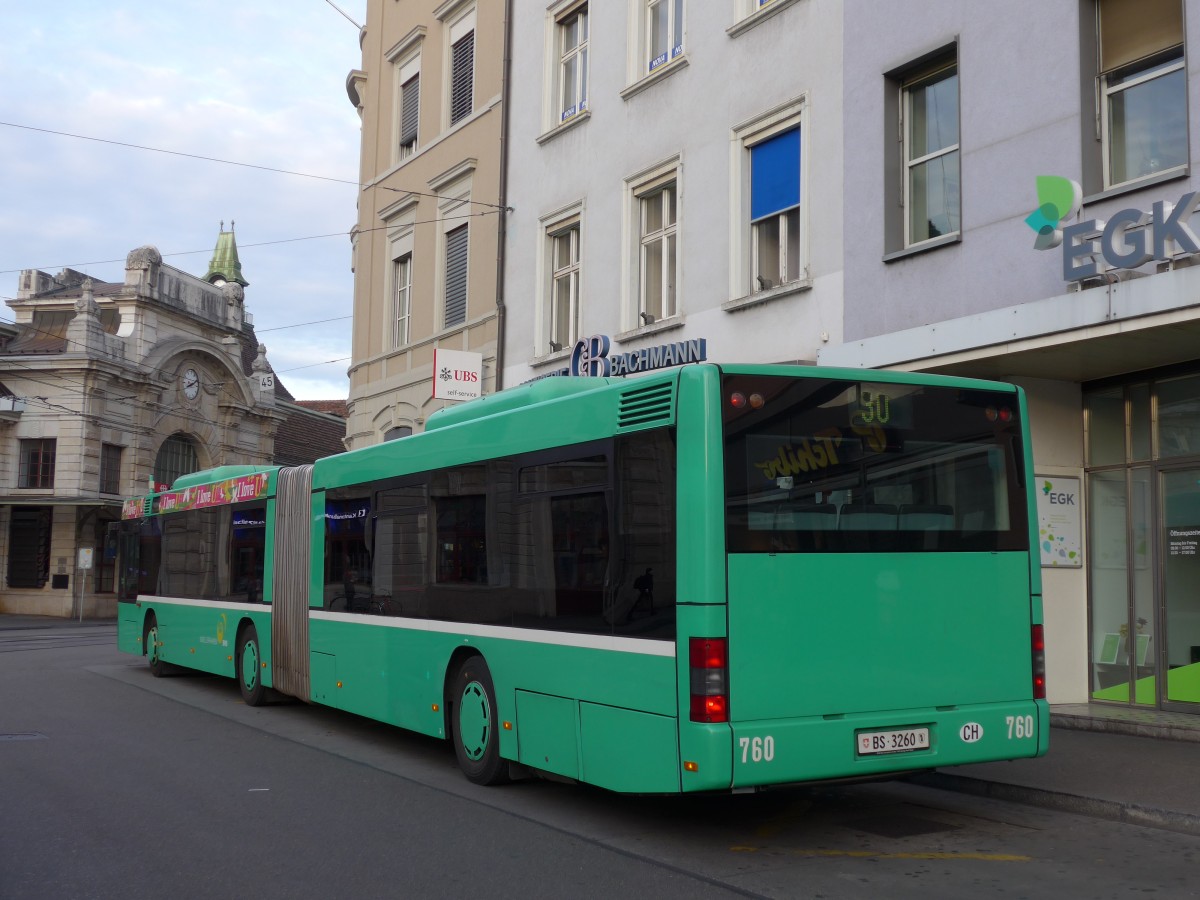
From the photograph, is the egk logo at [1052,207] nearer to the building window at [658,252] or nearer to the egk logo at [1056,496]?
the egk logo at [1056,496]

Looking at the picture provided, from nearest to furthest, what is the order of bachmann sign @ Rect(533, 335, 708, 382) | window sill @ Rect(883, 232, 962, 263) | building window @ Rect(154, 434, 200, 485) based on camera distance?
window sill @ Rect(883, 232, 962, 263)
bachmann sign @ Rect(533, 335, 708, 382)
building window @ Rect(154, 434, 200, 485)

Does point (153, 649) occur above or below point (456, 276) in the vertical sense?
below

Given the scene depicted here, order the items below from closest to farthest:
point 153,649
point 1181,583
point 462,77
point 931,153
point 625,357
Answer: point 1181,583
point 931,153
point 625,357
point 153,649
point 462,77

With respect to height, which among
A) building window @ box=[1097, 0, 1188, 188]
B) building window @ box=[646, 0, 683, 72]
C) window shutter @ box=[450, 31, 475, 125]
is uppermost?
window shutter @ box=[450, 31, 475, 125]

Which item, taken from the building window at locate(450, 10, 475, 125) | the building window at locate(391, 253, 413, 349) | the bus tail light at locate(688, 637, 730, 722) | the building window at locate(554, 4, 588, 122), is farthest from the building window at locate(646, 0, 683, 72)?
the bus tail light at locate(688, 637, 730, 722)

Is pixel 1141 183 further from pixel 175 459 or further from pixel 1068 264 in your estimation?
pixel 175 459

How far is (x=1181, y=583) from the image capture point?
11891 millimetres

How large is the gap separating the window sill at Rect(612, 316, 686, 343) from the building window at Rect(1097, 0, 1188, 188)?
6349mm

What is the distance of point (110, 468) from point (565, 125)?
33639 millimetres

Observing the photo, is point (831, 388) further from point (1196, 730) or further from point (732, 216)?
point (732, 216)

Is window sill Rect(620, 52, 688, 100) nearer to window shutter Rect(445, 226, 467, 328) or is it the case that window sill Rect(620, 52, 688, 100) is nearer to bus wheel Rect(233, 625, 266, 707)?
window shutter Rect(445, 226, 467, 328)

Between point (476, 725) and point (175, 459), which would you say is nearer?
point (476, 725)

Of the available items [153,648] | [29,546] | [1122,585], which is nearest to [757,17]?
[1122,585]

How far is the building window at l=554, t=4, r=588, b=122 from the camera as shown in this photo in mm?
20000
